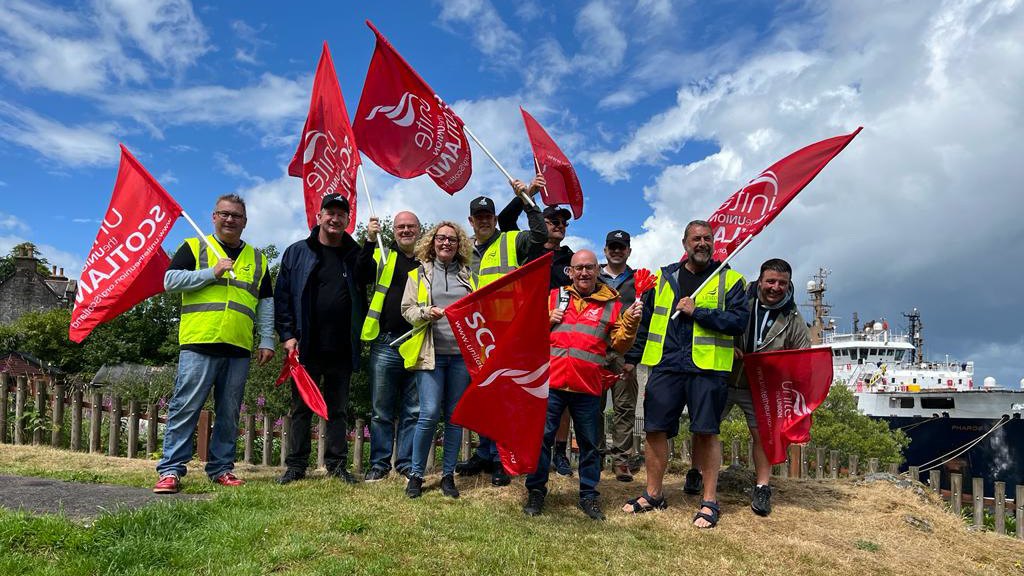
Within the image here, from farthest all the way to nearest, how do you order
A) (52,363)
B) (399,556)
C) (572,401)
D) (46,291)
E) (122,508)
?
(46,291)
(52,363)
(572,401)
(122,508)
(399,556)

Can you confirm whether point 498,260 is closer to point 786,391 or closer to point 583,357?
point 583,357

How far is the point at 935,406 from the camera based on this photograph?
3173 centimetres

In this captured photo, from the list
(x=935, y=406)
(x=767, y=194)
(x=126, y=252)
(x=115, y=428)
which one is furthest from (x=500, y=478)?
(x=935, y=406)

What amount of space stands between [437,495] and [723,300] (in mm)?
2931

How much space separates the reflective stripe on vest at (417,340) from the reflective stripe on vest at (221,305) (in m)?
1.39

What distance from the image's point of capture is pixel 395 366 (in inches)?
238

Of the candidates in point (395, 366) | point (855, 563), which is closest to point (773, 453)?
point (855, 563)

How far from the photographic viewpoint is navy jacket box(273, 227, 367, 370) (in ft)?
19.4

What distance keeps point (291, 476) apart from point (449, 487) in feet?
4.93

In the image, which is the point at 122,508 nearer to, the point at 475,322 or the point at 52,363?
the point at 475,322

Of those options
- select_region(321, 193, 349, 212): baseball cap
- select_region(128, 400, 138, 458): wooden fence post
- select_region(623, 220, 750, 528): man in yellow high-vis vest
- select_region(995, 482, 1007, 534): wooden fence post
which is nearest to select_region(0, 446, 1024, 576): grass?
select_region(623, 220, 750, 528): man in yellow high-vis vest

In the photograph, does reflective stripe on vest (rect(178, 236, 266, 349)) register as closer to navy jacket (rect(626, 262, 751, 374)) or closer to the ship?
navy jacket (rect(626, 262, 751, 374))

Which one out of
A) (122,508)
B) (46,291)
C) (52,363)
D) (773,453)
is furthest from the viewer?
(46,291)

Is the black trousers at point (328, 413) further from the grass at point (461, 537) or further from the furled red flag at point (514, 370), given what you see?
the furled red flag at point (514, 370)
